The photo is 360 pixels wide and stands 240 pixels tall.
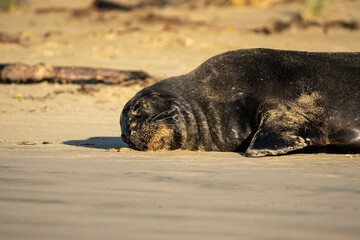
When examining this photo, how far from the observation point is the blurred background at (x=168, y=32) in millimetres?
11922

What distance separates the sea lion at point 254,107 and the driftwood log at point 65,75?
13.0ft

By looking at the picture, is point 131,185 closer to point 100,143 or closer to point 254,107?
point 254,107

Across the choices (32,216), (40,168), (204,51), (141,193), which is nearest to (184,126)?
(40,168)

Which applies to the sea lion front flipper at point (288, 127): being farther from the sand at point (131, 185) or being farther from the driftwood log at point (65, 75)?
the driftwood log at point (65, 75)

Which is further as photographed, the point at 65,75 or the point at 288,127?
the point at 65,75

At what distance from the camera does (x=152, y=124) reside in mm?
5098

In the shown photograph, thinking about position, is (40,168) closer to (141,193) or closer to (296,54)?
(141,193)

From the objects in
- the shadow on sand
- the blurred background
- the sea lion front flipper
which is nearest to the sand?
the shadow on sand

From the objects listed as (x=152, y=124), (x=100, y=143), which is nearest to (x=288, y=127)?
(x=152, y=124)

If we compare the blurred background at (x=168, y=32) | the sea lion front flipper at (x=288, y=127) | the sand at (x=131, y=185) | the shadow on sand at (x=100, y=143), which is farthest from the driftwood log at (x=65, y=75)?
the sea lion front flipper at (x=288, y=127)

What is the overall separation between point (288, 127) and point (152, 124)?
1103 millimetres

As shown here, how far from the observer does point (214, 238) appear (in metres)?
2.59

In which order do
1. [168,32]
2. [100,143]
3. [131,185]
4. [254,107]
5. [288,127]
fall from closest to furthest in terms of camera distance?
[131,185], [288,127], [254,107], [100,143], [168,32]

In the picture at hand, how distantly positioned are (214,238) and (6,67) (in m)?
7.50
